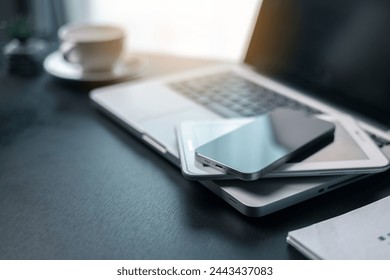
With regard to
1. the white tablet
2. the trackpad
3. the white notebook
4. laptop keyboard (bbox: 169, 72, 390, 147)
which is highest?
the white tablet

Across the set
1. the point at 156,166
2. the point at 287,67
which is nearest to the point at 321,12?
the point at 287,67

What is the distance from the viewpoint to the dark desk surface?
490 millimetres

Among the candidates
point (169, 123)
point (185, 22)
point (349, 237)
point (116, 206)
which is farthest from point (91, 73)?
point (185, 22)

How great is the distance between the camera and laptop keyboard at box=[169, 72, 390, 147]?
734 mm

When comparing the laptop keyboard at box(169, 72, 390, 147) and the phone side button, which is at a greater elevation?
the laptop keyboard at box(169, 72, 390, 147)

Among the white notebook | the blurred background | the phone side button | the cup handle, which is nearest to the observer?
the white notebook

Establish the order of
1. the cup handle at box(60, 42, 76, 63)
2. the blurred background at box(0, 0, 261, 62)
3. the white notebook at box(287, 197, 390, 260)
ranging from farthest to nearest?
the blurred background at box(0, 0, 261, 62), the cup handle at box(60, 42, 76, 63), the white notebook at box(287, 197, 390, 260)

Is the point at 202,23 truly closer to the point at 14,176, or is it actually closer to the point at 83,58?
the point at 83,58

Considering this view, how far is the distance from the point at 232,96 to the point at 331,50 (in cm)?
16

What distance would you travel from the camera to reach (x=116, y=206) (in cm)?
56

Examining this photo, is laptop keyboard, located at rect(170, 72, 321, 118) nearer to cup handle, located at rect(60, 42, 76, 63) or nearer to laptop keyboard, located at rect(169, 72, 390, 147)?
laptop keyboard, located at rect(169, 72, 390, 147)

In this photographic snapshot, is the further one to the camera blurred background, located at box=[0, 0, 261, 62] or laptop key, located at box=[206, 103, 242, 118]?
blurred background, located at box=[0, 0, 261, 62]

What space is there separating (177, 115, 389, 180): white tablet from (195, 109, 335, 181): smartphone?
0.01 metres

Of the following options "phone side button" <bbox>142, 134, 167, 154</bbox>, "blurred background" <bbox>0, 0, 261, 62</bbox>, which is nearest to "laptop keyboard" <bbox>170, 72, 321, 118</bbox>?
"phone side button" <bbox>142, 134, 167, 154</bbox>
